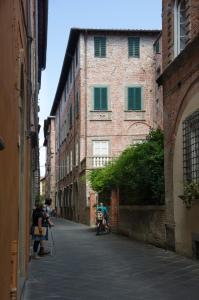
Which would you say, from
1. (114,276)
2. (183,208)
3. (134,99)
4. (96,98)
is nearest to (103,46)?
(96,98)

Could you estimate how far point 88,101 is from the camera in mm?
38781

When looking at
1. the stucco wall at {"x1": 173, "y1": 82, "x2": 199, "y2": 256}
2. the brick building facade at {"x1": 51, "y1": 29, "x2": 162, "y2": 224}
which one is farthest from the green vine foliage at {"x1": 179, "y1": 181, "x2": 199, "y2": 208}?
the brick building facade at {"x1": 51, "y1": 29, "x2": 162, "y2": 224}

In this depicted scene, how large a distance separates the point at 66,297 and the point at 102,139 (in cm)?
2949

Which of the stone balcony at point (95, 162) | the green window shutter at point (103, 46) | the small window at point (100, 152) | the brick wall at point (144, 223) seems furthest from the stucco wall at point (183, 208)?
the green window shutter at point (103, 46)

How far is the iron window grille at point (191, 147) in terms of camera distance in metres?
14.3

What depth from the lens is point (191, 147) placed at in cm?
1476

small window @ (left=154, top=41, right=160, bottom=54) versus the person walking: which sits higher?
small window @ (left=154, top=41, right=160, bottom=54)

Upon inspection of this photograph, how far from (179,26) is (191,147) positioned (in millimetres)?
3956

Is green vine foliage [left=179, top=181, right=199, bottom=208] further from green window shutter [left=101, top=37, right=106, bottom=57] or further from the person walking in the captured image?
green window shutter [left=101, top=37, right=106, bottom=57]

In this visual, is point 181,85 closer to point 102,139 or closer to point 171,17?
point 171,17

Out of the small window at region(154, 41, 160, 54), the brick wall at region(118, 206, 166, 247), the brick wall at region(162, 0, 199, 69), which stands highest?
the small window at region(154, 41, 160, 54)

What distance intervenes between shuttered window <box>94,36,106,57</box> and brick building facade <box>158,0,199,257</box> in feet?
71.2

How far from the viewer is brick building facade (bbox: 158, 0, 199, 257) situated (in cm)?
1441

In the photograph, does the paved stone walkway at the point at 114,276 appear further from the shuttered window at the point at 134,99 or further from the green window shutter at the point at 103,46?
the green window shutter at the point at 103,46
